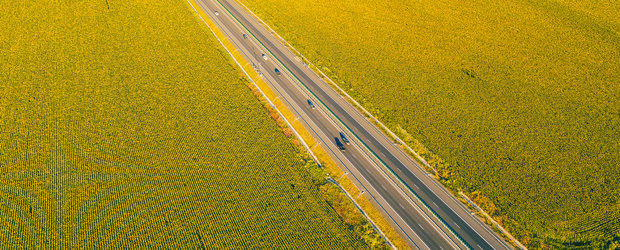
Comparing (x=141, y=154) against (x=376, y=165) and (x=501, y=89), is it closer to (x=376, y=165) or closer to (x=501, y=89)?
(x=376, y=165)

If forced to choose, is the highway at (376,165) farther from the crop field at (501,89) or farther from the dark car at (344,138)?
the crop field at (501,89)

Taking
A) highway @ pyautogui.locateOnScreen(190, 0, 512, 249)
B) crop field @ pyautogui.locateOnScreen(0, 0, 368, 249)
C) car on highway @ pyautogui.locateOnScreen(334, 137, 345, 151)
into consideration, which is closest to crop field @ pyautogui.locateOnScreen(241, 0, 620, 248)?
highway @ pyautogui.locateOnScreen(190, 0, 512, 249)

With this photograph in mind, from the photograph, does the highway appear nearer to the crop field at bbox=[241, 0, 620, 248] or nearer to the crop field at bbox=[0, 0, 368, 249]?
the crop field at bbox=[241, 0, 620, 248]

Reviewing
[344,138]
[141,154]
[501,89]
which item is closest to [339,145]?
[344,138]

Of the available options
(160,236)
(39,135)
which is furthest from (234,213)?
(39,135)

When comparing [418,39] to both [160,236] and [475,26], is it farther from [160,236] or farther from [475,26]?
[160,236]

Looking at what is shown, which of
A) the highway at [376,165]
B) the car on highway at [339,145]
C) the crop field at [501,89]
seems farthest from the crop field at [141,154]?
the crop field at [501,89]

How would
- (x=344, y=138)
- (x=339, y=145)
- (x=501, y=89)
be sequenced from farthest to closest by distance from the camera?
Answer: (x=501, y=89)
(x=344, y=138)
(x=339, y=145)
